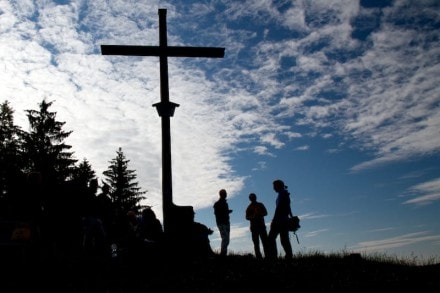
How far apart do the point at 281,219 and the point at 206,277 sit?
11.3ft

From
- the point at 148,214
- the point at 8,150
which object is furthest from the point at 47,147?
the point at 148,214

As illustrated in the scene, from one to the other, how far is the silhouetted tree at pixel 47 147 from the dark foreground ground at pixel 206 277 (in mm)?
20882

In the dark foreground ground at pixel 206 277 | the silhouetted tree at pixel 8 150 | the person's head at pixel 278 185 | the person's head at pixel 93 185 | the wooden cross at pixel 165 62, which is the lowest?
the dark foreground ground at pixel 206 277

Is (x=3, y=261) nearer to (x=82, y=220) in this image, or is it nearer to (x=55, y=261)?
(x=55, y=261)

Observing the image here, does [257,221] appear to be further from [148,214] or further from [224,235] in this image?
[148,214]

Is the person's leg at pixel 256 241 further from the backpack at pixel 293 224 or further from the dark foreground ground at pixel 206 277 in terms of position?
the dark foreground ground at pixel 206 277

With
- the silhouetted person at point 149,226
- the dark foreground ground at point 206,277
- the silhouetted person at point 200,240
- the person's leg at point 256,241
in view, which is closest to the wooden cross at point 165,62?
the silhouetted person at point 200,240

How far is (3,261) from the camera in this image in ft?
24.3

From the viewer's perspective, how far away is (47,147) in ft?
100

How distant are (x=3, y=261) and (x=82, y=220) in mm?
2149

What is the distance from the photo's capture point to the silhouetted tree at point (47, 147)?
93.2ft

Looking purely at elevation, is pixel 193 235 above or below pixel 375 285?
above

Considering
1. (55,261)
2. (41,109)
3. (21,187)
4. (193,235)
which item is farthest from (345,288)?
(41,109)

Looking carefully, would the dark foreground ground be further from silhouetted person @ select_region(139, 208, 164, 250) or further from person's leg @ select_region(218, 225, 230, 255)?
person's leg @ select_region(218, 225, 230, 255)
